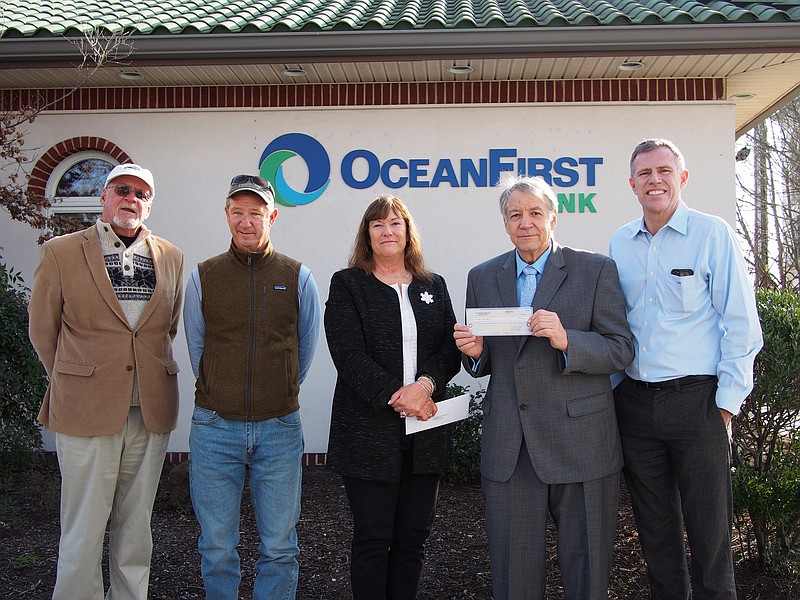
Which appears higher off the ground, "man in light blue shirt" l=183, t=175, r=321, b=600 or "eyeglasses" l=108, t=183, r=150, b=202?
"eyeglasses" l=108, t=183, r=150, b=202

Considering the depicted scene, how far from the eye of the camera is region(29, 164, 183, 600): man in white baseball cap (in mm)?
3729

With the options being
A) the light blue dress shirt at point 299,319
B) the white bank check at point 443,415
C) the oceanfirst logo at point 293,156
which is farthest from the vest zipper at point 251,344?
the oceanfirst logo at point 293,156

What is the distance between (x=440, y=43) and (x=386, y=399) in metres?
3.89

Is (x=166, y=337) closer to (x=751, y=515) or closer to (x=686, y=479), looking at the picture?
(x=686, y=479)

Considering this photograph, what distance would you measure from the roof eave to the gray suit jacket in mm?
3378

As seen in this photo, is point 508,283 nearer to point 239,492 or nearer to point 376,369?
point 376,369

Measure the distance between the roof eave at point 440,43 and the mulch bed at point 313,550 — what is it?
368 cm

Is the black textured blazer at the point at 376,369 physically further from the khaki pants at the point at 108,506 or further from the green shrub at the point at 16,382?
the green shrub at the point at 16,382

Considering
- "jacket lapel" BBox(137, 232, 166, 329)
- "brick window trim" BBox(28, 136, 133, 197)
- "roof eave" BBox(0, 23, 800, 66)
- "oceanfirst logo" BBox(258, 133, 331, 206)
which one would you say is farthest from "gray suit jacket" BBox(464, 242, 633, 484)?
"brick window trim" BBox(28, 136, 133, 197)

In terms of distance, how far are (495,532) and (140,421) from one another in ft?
6.26

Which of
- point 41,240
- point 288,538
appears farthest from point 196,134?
point 288,538

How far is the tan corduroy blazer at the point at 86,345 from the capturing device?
3719 mm

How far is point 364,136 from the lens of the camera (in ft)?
25.1

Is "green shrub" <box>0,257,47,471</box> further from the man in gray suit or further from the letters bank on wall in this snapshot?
the man in gray suit
